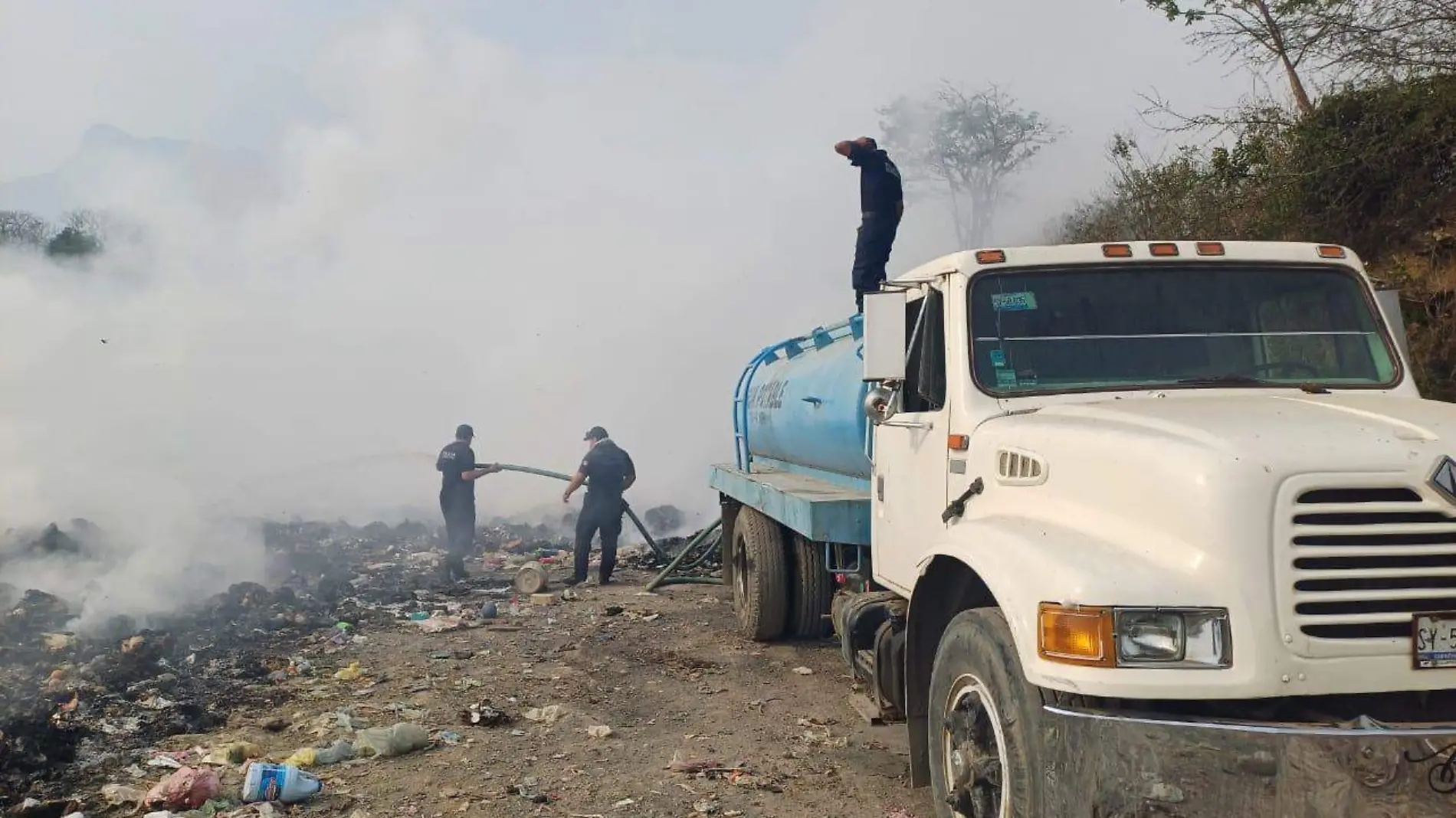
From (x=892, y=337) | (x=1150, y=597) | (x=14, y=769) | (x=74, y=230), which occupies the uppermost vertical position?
(x=74, y=230)

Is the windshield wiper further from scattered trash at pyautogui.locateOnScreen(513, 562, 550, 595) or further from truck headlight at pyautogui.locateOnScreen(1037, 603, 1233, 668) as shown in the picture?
scattered trash at pyautogui.locateOnScreen(513, 562, 550, 595)

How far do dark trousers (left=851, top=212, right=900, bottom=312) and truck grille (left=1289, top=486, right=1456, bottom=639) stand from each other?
4.74 metres

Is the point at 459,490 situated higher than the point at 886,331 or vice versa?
the point at 886,331

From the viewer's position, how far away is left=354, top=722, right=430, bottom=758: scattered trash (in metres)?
5.72

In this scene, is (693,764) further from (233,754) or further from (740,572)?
(740,572)

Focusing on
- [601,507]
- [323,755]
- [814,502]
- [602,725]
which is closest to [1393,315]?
[814,502]

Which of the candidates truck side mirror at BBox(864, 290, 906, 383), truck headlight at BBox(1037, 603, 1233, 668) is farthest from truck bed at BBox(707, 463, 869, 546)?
truck headlight at BBox(1037, 603, 1233, 668)

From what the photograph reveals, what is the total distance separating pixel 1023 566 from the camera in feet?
10.5

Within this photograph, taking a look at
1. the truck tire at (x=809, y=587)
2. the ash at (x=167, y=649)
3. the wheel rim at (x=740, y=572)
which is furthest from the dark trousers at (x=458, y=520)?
the truck tire at (x=809, y=587)

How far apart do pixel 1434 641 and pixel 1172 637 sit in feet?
2.21

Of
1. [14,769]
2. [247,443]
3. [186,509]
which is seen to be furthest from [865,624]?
[247,443]

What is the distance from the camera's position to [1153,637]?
284 cm

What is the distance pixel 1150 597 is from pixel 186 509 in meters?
12.9

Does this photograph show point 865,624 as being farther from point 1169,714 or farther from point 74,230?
point 74,230
